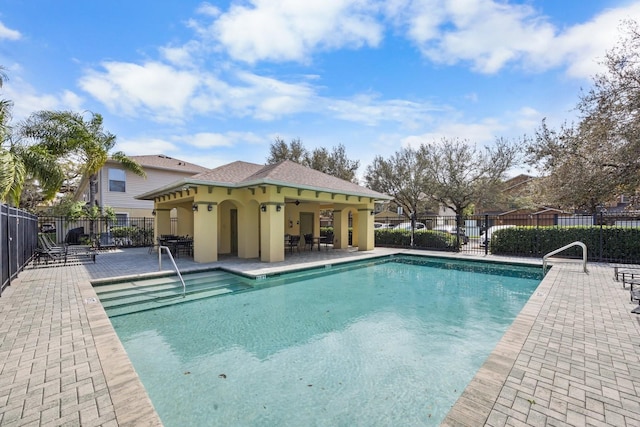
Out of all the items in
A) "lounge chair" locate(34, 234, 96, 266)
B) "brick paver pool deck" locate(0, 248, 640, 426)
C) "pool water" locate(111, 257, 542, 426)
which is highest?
"lounge chair" locate(34, 234, 96, 266)

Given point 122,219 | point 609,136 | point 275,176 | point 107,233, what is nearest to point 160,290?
point 275,176

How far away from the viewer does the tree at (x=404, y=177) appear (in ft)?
87.5

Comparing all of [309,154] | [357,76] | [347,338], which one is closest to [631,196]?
[357,76]

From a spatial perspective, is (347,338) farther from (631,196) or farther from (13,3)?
(631,196)

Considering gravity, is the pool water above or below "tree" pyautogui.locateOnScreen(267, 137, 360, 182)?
below

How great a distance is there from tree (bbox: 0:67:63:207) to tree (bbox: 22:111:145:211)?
13.4 ft

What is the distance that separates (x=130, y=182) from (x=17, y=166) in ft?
45.5

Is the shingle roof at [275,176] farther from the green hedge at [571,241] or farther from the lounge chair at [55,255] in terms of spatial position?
the green hedge at [571,241]

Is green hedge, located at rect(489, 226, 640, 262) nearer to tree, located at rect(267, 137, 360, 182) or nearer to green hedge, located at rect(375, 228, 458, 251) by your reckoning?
green hedge, located at rect(375, 228, 458, 251)

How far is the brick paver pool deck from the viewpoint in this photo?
263 centimetres

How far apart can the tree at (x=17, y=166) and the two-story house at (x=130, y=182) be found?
8.98 meters

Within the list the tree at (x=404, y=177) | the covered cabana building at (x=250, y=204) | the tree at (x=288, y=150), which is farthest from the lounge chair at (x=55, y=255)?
the tree at (x=404, y=177)

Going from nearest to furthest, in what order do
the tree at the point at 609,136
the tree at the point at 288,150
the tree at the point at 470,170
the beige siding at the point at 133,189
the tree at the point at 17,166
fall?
the tree at the point at 17,166
the tree at the point at 609,136
the beige siding at the point at 133,189
the tree at the point at 470,170
the tree at the point at 288,150

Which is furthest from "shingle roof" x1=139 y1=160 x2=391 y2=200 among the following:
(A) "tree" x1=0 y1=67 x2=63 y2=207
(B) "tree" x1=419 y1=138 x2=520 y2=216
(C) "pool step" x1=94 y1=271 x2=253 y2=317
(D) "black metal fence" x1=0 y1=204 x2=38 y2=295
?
(B) "tree" x1=419 y1=138 x2=520 y2=216
